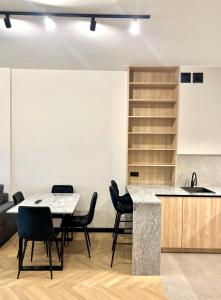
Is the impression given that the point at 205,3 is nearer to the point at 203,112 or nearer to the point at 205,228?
the point at 203,112

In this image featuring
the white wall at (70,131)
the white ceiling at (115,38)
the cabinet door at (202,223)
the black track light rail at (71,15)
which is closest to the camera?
the white ceiling at (115,38)

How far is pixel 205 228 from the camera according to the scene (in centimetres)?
378

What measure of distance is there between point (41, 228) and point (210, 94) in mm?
3324

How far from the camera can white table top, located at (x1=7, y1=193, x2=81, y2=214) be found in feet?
10.5

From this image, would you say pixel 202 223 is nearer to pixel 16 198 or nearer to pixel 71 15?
pixel 16 198

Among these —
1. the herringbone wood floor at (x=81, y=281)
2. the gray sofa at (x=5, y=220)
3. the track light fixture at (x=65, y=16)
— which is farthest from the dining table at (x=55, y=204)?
the track light fixture at (x=65, y=16)

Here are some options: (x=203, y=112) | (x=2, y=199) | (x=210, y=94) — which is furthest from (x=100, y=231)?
(x=210, y=94)

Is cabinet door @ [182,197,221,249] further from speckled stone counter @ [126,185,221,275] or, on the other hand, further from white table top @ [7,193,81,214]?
white table top @ [7,193,81,214]

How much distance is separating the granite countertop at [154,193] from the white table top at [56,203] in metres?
0.85

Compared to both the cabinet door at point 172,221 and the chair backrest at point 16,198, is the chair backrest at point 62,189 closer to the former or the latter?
the chair backrest at point 16,198

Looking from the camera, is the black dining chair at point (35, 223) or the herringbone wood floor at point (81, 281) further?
the black dining chair at point (35, 223)

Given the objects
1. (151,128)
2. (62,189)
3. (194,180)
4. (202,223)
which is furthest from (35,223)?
(194,180)

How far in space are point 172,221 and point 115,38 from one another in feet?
9.07

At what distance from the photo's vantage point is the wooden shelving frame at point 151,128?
460 centimetres
